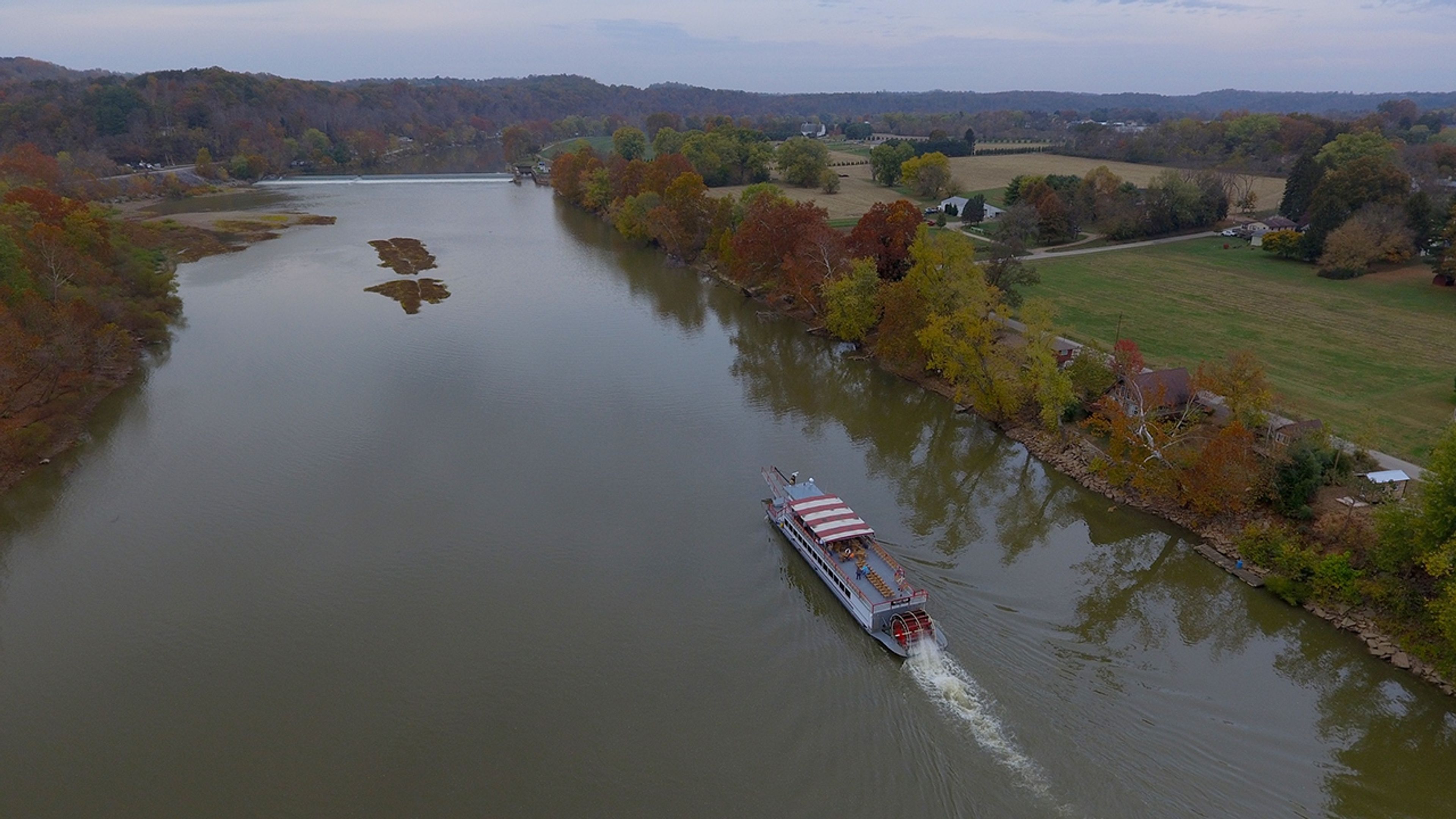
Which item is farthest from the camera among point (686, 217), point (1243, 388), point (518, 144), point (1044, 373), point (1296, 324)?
point (518, 144)

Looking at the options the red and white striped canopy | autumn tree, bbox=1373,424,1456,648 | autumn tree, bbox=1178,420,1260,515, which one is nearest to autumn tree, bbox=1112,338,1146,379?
autumn tree, bbox=1178,420,1260,515

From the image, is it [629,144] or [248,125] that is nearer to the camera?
[629,144]

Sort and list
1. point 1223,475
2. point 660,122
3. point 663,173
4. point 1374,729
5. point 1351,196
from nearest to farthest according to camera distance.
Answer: point 1374,729, point 1223,475, point 1351,196, point 663,173, point 660,122

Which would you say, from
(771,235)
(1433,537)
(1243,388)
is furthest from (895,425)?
(771,235)

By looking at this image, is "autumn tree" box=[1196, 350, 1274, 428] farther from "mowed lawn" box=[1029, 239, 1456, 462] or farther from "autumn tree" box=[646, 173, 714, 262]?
"autumn tree" box=[646, 173, 714, 262]

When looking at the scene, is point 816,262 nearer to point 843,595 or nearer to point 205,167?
point 843,595

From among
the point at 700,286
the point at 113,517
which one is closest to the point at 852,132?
the point at 700,286
